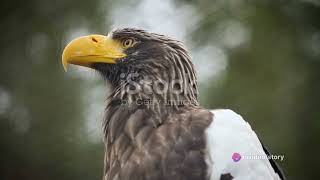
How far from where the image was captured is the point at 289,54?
3.50 metres

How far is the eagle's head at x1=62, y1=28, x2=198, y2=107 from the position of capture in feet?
6.83

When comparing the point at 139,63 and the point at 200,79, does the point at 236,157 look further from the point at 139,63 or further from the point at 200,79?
the point at 200,79

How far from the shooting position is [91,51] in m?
2.13

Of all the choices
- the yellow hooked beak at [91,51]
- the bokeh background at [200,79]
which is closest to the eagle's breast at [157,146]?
the yellow hooked beak at [91,51]

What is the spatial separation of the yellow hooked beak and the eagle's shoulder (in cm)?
51

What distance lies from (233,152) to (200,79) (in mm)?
1518

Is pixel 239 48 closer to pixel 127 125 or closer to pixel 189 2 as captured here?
pixel 189 2

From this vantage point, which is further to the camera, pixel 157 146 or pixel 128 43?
pixel 128 43

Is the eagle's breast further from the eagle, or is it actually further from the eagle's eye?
the eagle's eye

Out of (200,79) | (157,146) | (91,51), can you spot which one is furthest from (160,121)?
(200,79)

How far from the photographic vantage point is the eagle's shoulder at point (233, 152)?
179 centimetres

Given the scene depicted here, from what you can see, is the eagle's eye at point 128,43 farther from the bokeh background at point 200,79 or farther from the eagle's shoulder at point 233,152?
the bokeh background at point 200,79

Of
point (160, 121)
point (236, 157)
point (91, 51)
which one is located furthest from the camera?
point (91, 51)

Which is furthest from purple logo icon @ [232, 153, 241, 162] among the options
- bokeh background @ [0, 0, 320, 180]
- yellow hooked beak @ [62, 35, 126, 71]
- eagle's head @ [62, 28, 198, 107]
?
bokeh background @ [0, 0, 320, 180]
